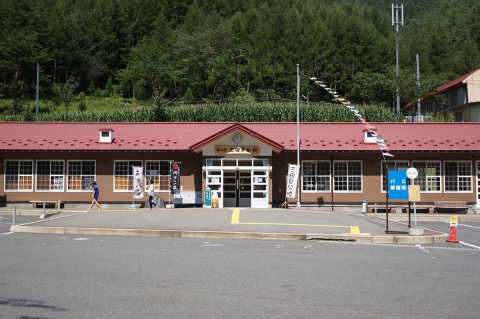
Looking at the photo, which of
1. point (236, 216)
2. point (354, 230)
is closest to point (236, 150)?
point (236, 216)

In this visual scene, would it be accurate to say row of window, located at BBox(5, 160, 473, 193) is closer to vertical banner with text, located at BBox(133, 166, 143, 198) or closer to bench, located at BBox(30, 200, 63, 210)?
bench, located at BBox(30, 200, 63, 210)

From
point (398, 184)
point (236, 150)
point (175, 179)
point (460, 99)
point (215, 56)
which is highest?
point (215, 56)

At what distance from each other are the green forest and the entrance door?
29.8m

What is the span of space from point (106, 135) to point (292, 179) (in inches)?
449

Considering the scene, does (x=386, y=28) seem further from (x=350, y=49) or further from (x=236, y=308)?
(x=236, y=308)

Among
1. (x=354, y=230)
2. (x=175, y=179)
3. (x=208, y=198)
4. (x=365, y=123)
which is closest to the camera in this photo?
(x=354, y=230)

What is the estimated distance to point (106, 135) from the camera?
3362 cm

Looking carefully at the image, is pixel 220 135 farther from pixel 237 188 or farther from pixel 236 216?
pixel 236 216

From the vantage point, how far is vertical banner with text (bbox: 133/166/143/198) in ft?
102

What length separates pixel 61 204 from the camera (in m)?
32.8

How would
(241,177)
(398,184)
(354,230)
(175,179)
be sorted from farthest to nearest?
(241,177) < (175,179) < (354,230) < (398,184)

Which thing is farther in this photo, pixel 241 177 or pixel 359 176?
pixel 359 176

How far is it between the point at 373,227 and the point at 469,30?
275 ft

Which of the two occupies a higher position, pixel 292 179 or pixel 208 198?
pixel 292 179
